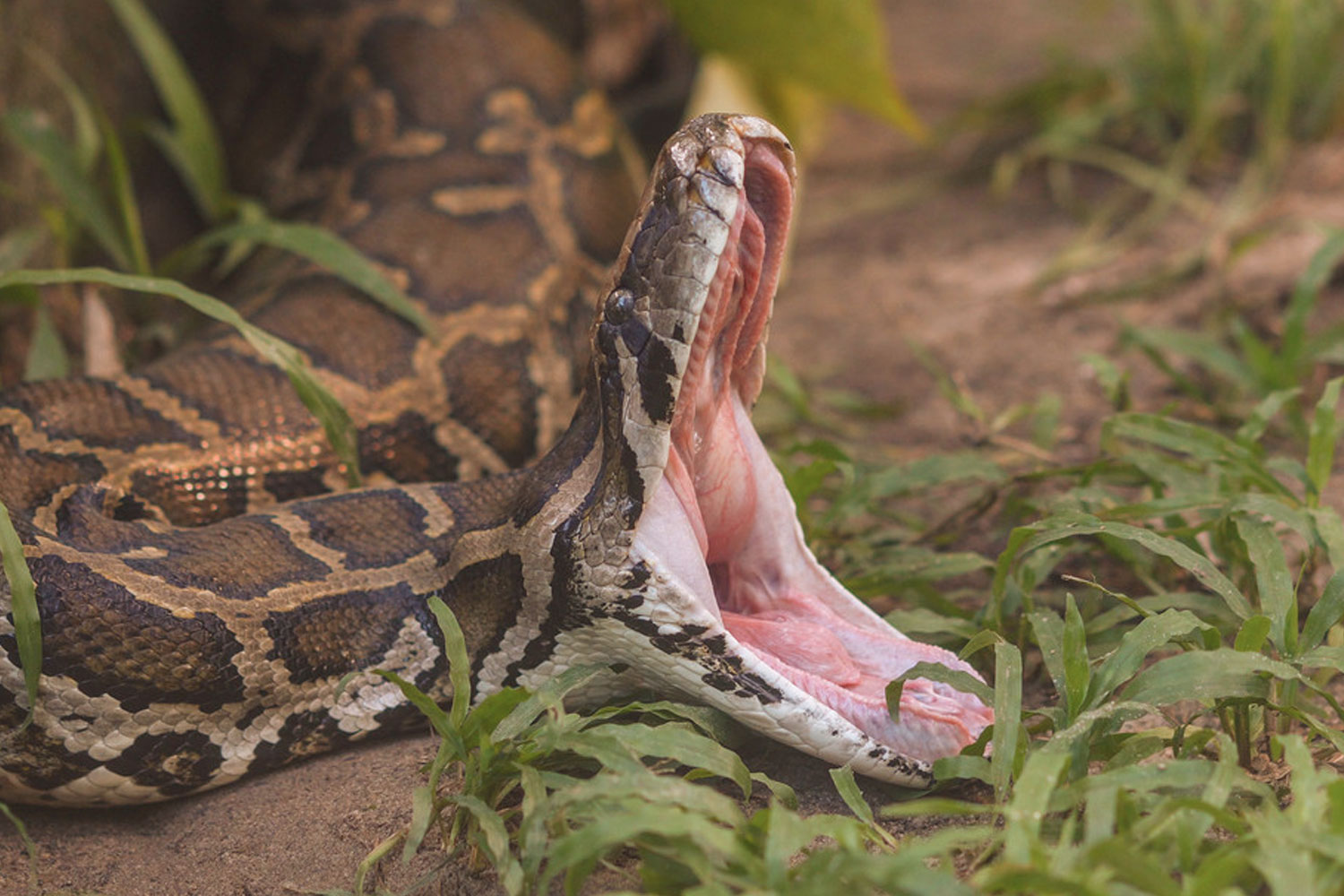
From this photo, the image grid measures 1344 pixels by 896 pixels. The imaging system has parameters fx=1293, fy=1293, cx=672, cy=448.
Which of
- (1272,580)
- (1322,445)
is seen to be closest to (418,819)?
(1272,580)

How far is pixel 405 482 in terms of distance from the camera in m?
3.71

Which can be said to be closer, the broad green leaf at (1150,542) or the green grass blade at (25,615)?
the green grass blade at (25,615)

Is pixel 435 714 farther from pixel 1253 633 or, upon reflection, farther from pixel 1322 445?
pixel 1322 445

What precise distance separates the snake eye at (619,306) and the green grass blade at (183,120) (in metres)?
2.55

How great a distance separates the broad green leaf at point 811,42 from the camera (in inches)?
199

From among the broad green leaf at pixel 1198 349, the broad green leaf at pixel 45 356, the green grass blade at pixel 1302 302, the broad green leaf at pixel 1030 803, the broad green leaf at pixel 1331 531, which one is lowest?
the broad green leaf at pixel 1030 803

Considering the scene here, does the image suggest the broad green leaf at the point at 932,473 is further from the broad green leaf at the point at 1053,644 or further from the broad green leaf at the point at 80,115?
the broad green leaf at the point at 80,115

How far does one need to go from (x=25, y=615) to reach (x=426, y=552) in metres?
0.84

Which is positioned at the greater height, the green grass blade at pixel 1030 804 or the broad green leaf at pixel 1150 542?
the broad green leaf at pixel 1150 542

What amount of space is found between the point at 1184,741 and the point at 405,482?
2181 millimetres

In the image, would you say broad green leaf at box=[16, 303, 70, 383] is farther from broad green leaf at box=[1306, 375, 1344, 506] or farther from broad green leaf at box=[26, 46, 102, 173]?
broad green leaf at box=[1306, 375, 1344, 506]

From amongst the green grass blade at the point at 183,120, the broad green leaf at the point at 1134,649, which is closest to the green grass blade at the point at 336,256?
the green grass blade at the point at 183,120

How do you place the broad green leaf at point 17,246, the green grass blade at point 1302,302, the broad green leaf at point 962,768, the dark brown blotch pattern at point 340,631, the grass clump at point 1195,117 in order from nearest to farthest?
the broad green leaf at point 962,768 → the dark brown blotch pattern at point 340,631 → the green grass blade at point 1302,302 → the broad green leaf at point 17,246 → the grass clump at point 1195,117

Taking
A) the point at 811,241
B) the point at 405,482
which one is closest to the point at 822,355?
the point at 811,241
